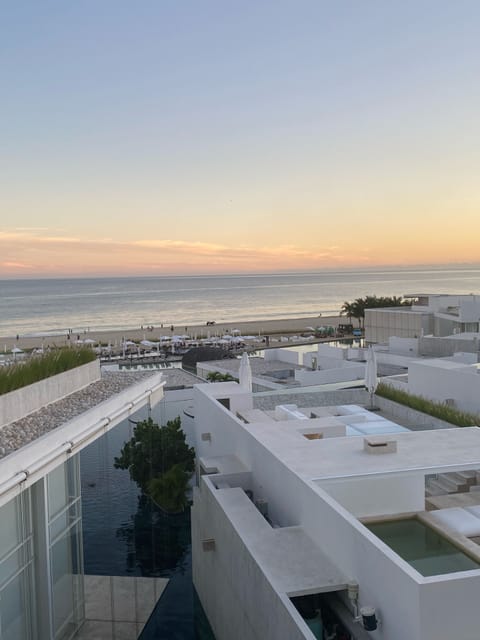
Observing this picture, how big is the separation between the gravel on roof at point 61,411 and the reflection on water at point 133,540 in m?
0.56

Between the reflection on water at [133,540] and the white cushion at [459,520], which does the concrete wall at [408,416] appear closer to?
the white cushion at [459,520]

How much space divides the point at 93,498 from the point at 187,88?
66.0 ft

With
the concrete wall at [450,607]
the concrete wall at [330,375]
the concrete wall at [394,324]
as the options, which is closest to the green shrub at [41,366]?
the concrete wall at [450,607]

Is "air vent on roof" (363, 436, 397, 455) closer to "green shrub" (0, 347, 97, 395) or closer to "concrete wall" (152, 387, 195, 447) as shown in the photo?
"green shrub" (0, 347, 97, 395)

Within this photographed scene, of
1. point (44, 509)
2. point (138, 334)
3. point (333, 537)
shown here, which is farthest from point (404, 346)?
point (138, 334)

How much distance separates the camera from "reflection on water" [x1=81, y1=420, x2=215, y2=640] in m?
9.73

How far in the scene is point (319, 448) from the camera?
31.8 feet

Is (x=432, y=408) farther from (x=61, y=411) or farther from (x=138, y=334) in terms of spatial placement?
(x=138, y=334)

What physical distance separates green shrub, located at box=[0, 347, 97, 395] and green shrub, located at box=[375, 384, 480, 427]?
288 inches

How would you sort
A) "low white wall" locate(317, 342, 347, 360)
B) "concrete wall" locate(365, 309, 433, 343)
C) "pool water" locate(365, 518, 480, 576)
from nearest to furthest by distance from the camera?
"pool water" locate(365, 518, 480, 576), "low white wall" locate(317, 342, 347, 360), "concrete wall" locate(365, 309, 433, 343)

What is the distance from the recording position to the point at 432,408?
1368cm

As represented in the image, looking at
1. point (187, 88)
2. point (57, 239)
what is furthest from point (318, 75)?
point (57, 239)

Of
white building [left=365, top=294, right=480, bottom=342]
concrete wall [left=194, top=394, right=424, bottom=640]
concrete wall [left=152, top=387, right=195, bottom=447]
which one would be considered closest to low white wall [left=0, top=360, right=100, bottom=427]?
concrete wall [left=194, top=394, right=424, bottom=640]

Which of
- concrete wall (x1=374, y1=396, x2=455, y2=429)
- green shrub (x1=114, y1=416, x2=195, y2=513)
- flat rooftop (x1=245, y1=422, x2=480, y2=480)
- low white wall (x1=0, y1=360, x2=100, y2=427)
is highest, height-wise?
low white wall (x1=0, y1=360, x2=100, y2=427)
